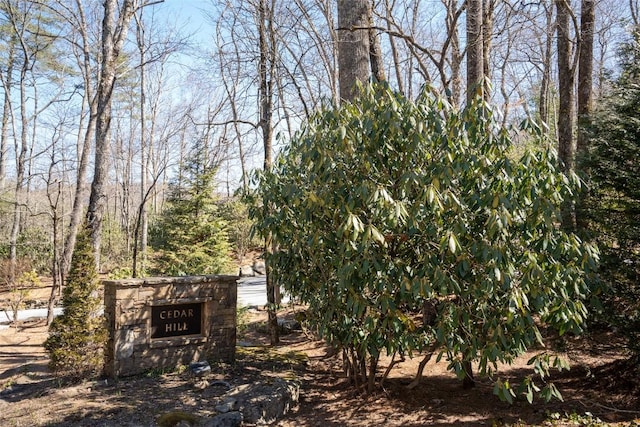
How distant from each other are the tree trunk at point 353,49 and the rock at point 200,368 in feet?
12.2

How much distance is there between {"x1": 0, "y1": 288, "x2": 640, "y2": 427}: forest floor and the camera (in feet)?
14.5

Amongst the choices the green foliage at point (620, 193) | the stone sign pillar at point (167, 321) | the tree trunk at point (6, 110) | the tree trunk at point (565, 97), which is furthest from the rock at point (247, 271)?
the green foliage at point (620, 193)

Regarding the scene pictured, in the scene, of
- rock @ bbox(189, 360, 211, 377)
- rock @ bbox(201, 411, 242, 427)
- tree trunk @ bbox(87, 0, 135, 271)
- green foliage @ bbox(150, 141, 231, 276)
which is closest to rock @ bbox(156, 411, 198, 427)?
rock @ bbox(201, 411, 242, 427)

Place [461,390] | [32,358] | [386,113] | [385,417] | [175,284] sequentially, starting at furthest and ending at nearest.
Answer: [32,358]
[175,284]
[461,390]
[385,417]
[386,113]

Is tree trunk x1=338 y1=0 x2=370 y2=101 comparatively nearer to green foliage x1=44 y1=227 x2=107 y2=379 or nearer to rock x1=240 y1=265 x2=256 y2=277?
green foliage x1=44 y1=227 x2=107 y2=379

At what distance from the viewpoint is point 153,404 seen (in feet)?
15.5

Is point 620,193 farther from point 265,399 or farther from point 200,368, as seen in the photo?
point 200,368

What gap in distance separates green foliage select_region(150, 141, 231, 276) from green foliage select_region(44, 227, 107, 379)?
365 centimetres

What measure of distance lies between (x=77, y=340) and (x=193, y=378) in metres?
1.46

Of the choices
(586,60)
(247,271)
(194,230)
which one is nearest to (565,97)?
(586,60)

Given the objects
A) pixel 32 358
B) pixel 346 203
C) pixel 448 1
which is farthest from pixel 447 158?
pixel 32 358

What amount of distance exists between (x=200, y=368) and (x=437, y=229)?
11.6 feet

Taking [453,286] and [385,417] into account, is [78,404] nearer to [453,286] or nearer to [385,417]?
[385,417]

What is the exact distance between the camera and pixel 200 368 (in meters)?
5.75
